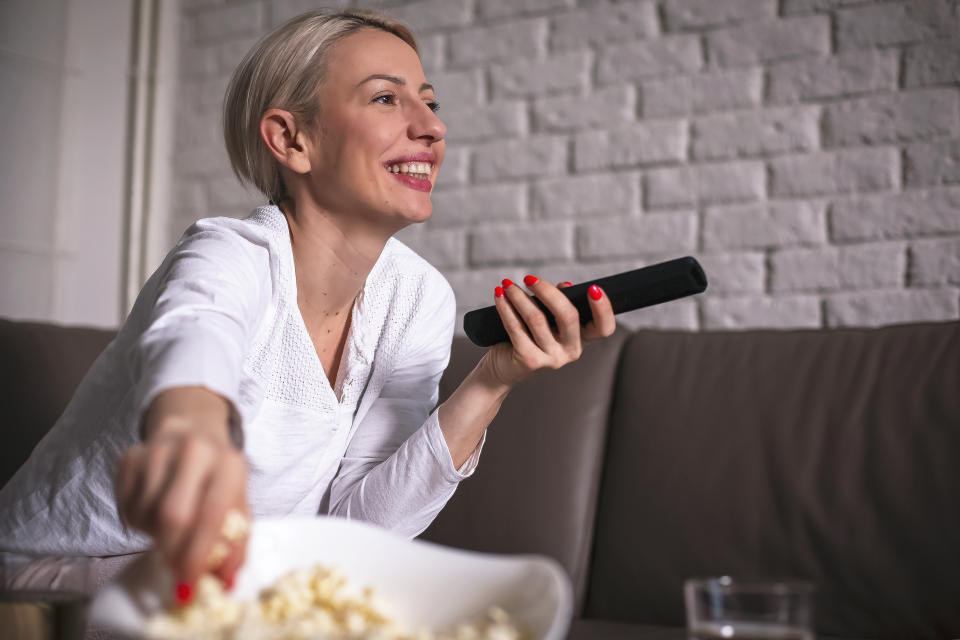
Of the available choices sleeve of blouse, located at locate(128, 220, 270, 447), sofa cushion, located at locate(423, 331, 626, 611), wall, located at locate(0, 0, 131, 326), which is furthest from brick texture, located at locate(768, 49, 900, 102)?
wall, located at locate(0, 0, 131, 326)

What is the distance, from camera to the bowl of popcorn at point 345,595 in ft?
1.40

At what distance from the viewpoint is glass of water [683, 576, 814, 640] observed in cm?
49

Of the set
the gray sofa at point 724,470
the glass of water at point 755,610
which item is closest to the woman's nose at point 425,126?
the gray sofa at point 724,470

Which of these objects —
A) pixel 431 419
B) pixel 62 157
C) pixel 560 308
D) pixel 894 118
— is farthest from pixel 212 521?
pixel 62 157

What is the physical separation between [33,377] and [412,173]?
2.71 ft

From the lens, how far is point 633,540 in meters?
1.37

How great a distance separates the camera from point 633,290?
3.22 feet

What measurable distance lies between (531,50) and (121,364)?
119 cm

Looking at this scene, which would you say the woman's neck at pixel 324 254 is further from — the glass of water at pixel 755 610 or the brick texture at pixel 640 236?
the glass of water at pixel 755 610

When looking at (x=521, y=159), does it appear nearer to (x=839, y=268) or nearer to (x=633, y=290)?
(x=839, y=268)

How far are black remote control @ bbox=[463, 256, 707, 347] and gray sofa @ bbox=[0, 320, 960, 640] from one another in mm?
429

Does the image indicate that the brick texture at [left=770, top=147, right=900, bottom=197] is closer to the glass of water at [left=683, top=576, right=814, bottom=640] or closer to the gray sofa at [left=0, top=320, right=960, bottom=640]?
the gray sofa at [left=0, top=320, right=960, bottom=640]

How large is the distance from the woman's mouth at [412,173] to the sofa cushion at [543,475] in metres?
0.43

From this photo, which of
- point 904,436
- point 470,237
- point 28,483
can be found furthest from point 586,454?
point 28,483
